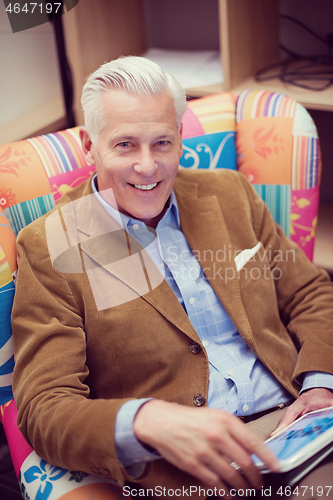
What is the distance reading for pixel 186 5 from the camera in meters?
1.85

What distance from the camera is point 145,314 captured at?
0.97 m

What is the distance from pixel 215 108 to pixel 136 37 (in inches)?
28.4

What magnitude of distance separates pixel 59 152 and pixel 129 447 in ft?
2.42

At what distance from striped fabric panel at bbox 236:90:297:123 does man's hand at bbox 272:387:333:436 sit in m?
0.75

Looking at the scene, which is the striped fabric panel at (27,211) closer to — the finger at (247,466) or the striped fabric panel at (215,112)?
the striped fabric panel at (215,112)

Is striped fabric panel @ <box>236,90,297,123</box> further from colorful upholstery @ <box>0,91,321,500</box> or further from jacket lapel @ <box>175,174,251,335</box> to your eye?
jacket lapel @ <box>175,174,251,335</box>

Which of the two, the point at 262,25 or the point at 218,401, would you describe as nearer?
the point at 218,401

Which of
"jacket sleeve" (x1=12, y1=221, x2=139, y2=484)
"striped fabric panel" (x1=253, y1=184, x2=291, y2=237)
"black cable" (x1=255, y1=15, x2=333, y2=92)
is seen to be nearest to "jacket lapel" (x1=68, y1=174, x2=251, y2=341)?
"jacket sleeve" (x1=12, y1=221, x2=139, y2=484)

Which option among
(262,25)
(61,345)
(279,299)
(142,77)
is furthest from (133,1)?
(61,345)

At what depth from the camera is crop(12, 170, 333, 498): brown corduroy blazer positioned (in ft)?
2.72

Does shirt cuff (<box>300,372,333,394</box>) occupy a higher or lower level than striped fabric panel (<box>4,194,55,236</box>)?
lower

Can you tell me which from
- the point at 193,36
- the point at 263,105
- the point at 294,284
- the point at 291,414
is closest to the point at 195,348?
the point at 291,414

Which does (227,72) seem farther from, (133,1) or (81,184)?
(81,184)

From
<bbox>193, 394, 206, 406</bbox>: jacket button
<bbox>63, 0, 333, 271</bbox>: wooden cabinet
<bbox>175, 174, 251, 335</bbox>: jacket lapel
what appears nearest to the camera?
<bbox>193, 394, 206, 406</bbox>: jacket button
